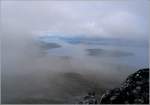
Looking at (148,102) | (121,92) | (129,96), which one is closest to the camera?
(148,102)

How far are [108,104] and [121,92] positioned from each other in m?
1.18

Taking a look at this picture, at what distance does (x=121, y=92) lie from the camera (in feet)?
44.3

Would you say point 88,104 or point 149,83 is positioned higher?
point 149,83

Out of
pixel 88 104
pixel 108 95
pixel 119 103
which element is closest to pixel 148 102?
pixel 119 103

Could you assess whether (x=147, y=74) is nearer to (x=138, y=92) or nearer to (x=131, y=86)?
(x=131, y=86)

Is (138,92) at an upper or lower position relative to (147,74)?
lower

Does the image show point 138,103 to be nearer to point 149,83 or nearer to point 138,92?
point 138,92

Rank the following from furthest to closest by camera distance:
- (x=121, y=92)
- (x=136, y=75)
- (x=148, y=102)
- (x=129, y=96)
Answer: (x=136, y=75), (x=121, y=92), (x=129, y=96), (x=148, y=102)

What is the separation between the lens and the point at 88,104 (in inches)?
583

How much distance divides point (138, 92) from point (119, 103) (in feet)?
3.73

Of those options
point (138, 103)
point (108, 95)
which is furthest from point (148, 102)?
point (108, 95)

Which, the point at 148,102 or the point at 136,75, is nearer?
the point at 148,102

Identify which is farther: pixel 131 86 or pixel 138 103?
pixel 131 86

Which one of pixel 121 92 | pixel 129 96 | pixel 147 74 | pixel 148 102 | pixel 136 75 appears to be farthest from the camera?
pixel 136 75
